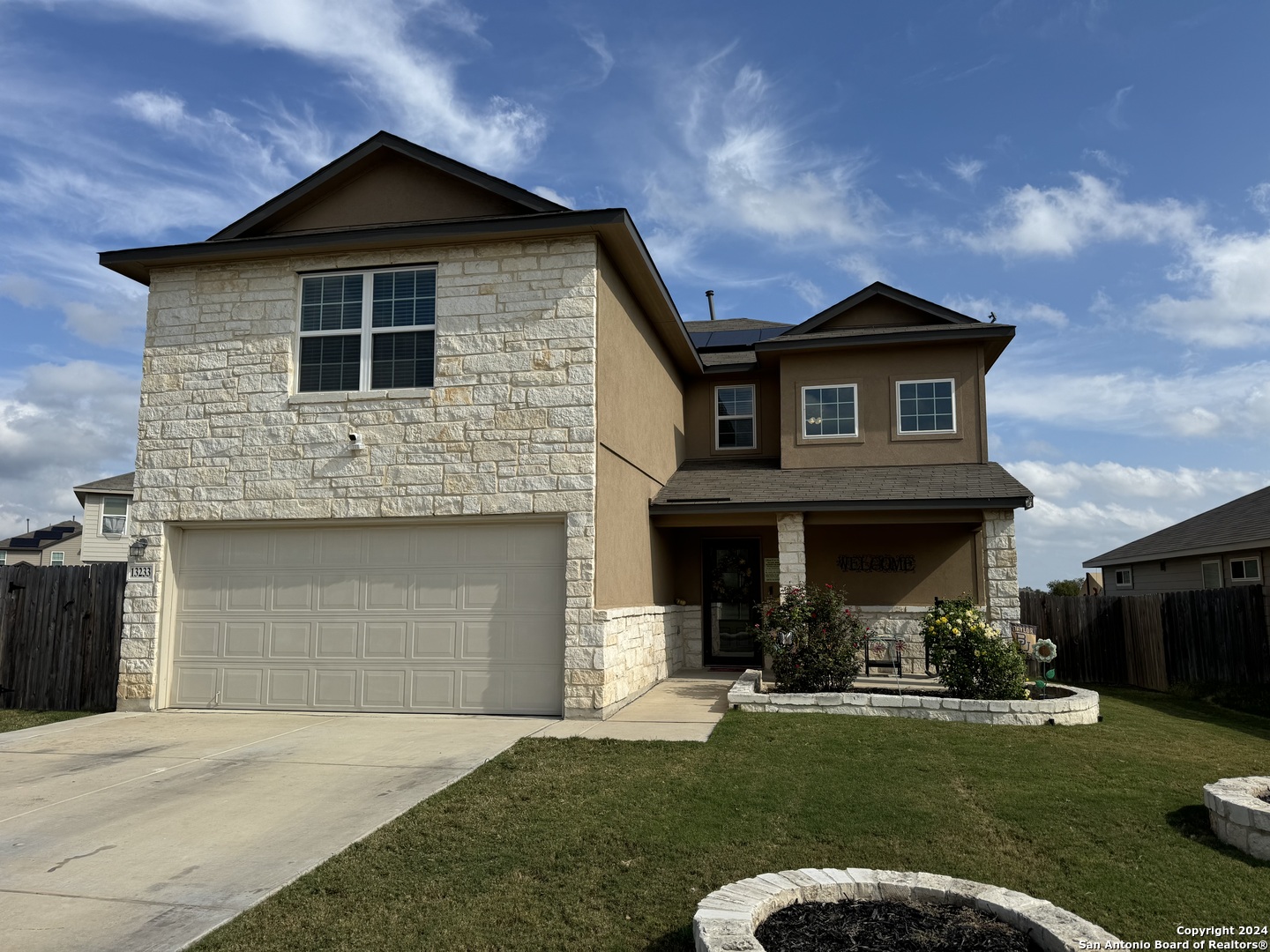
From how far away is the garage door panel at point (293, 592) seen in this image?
1073 centimetres

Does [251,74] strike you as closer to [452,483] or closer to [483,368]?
[483,368]

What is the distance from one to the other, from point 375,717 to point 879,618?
8.11 meters

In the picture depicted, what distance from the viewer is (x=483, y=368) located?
34.5ft

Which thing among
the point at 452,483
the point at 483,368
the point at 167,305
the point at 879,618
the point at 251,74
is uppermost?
the point at 251,74

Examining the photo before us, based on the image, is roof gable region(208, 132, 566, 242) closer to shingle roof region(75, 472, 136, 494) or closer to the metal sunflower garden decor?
the metal sunflower garden decor

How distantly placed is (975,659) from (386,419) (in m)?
7.64

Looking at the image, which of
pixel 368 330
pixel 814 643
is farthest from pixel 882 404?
pixel 368 330

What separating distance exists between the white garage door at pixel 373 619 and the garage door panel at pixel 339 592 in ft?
0.05

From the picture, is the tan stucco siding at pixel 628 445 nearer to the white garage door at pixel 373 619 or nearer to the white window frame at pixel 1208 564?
the white garage door at pixel 373 619

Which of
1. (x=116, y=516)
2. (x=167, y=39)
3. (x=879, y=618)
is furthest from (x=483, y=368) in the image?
(x=116, y=516)

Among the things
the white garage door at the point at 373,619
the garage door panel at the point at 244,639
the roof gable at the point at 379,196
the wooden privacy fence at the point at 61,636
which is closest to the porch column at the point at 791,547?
the white garage door at the point at 373,619

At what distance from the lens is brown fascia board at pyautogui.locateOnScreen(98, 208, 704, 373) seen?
10.3 m

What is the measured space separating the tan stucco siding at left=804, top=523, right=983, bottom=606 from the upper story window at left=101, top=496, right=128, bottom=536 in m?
26.1

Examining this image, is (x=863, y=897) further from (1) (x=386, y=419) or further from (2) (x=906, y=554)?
(2) (x=906, y=554)
